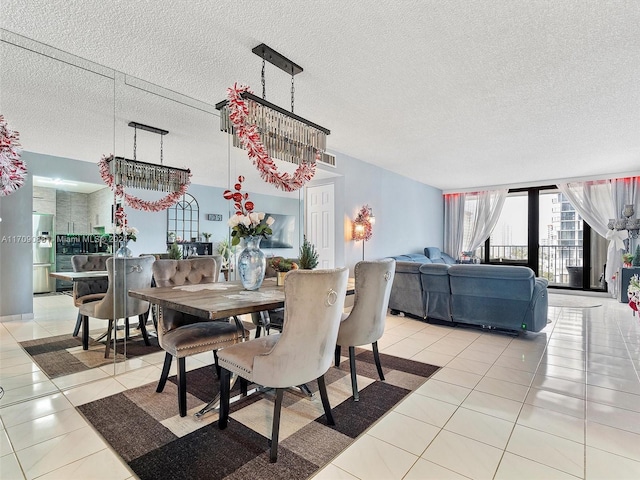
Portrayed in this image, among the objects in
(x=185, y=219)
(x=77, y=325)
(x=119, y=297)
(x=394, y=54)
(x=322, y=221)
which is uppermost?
(x=394, y=54)

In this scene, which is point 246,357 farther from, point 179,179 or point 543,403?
point 179,179

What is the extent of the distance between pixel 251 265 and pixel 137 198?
1603 mm

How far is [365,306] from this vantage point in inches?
98.3

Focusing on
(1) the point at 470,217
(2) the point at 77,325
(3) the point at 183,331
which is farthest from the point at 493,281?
(1) the point at 470,217

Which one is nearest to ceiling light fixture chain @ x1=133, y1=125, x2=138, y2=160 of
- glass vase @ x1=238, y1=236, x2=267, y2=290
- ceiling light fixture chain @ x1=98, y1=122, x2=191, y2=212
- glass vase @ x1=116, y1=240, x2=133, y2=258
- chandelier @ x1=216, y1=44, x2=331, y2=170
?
ceiling light fixture chain @ x1=98, y1=122, x2=191, y2=212

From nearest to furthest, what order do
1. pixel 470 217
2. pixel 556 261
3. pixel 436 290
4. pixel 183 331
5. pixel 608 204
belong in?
pixel 183 331
pixel 436 290
pixel 608 204
pixel 556 261
pixel 470 217

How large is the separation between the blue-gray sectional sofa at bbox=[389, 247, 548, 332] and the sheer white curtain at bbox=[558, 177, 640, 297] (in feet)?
13.6

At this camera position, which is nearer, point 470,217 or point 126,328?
point 126,328

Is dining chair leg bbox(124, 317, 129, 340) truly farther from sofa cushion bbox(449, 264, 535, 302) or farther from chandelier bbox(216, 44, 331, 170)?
sofa cushion bbox(449, 264, 535, 302)

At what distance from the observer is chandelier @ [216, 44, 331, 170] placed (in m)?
2.48

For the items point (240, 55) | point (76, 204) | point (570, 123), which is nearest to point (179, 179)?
point (76, 204)

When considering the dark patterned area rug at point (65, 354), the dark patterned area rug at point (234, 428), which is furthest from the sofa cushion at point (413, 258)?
the dark patterned area rug at point (65, 354)

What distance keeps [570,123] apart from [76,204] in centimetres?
551

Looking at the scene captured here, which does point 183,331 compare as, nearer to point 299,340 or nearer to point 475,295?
point 299,340
